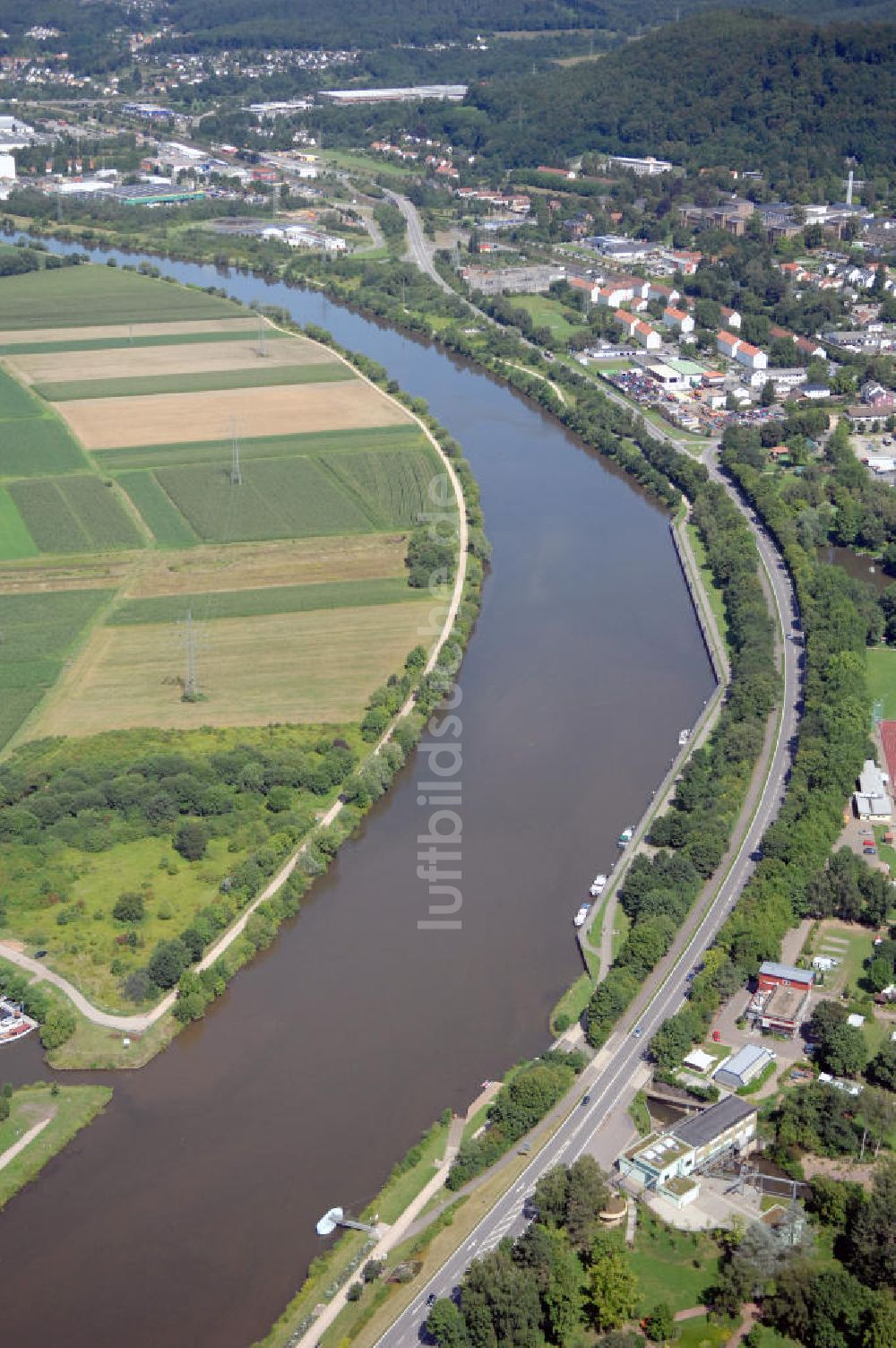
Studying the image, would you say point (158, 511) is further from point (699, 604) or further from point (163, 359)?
point (163, 359)

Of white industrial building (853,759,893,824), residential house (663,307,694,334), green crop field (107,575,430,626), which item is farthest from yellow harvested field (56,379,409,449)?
white industrial building (853,759,893,824)

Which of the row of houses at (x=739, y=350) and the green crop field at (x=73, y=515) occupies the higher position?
the green crop field at (x=73, y=515)

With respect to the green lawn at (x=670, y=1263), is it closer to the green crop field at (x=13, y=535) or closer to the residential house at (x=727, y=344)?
the green crop field at (x=13, y=535)

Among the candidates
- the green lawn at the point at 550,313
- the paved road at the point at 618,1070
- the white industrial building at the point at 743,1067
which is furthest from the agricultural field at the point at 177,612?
the green lawn at the point at 550,313

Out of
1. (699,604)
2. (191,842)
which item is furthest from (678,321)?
(191,842)

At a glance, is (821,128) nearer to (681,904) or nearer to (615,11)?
(615,11)

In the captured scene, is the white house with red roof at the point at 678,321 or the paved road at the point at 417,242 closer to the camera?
the white house with red roof at the point at 678,321

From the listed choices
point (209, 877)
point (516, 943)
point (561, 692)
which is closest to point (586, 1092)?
point (516, 943)

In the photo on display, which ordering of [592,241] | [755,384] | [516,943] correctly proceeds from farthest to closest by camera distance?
[592,241]
[755,384]
[516,943]

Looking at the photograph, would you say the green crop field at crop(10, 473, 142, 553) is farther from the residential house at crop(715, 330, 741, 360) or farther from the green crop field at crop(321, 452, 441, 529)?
the residential house at crop(715, 330, 741, 360)
